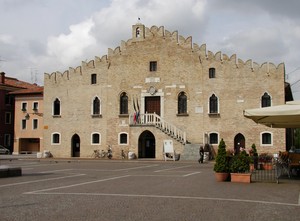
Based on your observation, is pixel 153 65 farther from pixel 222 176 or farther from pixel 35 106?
pixel 222 176

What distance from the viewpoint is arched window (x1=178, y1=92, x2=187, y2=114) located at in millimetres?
37719

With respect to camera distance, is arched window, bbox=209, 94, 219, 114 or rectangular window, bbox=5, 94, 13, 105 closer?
arched window, bbox=209, 94, 219, 114

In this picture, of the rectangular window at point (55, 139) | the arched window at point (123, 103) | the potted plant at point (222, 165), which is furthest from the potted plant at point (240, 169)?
the rectangular window at point (55, 139)

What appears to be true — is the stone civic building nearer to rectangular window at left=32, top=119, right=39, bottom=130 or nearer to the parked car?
rectangular window at left=32, top=119, right=39, bottom=130

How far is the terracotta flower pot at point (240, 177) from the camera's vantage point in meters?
15.6

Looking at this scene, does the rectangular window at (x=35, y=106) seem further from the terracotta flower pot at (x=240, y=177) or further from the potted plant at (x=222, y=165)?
the terracotta flower pot at (x=240, y=177)

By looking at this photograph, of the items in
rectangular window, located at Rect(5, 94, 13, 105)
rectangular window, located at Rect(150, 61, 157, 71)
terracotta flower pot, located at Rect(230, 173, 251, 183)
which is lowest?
terracotta flower pot, located at Rect(230, 173, 251, 183)

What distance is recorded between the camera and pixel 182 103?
37906mm

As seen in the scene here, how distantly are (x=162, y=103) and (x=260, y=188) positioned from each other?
24.7m

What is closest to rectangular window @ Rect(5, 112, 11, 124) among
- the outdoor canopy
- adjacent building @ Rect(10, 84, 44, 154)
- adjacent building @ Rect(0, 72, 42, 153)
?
adjacent building @ Rect(0, 72, 42, 153)

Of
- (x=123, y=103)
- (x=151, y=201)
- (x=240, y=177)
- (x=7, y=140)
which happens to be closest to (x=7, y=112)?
(x=7, y=140)

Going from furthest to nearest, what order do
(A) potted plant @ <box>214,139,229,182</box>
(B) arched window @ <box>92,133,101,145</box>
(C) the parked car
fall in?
1. (C) the parked car
2. (B) arched window @ <box>92,133,101,145</box>
3. (A) potted plant @ <box>214,139,229,182</box>

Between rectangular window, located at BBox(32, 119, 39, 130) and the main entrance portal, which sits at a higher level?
rectangular window, located at BBox(32, 119, 39, 130)

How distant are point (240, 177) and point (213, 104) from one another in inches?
839
